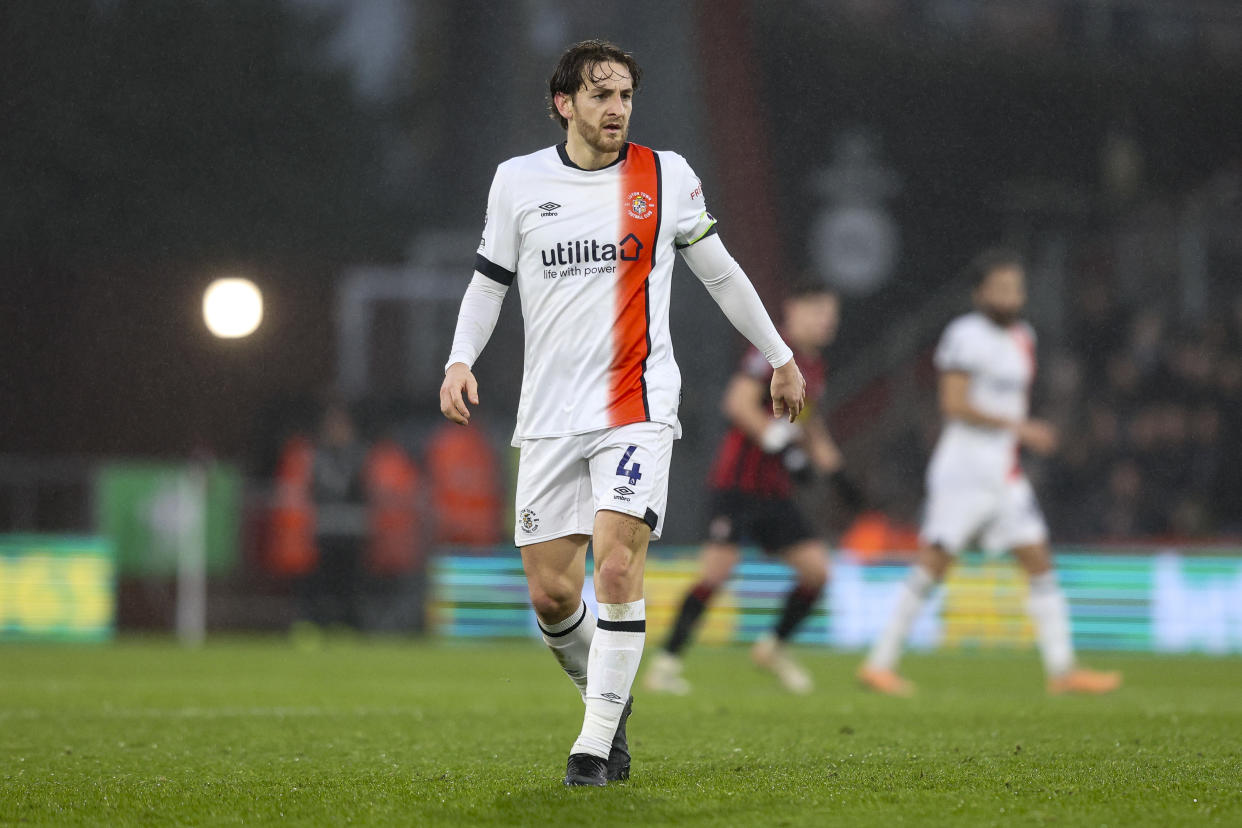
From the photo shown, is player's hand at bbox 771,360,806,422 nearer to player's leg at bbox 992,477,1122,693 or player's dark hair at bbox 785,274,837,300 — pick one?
player's dark hair at bbox 785,274,837,300

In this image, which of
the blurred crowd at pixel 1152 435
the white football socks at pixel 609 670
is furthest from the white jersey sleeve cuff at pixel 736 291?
the blurred crowd at pixel 1152 435

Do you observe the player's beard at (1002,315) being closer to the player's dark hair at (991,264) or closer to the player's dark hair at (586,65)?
the player's dark hair at (991,264)

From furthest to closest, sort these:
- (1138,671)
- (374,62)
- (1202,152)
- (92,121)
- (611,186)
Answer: (1202,152), (374,62), (92,121), (1138,671), (611,186)

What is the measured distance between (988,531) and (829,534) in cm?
729

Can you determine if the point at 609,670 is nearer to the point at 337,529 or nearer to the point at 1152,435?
the point at 337,529

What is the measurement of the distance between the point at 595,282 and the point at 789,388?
637 mm

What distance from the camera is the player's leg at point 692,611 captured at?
8.61 metres

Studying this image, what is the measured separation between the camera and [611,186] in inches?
185

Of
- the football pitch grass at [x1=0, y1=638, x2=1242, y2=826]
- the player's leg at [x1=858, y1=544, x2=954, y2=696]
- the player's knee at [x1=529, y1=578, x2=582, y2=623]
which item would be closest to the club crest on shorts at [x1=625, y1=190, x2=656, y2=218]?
the player's knee at [x1=529, y1=578, x2=582, y2=623]

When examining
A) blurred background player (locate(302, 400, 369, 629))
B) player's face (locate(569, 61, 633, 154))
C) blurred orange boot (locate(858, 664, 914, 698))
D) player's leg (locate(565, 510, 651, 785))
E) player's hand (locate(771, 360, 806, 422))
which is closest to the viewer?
player's leg (locate(565, 510, 651, 785))

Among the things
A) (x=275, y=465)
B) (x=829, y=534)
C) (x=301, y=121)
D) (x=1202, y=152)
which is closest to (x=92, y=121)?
(x=301, y=121)

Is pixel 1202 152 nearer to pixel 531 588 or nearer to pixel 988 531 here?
pixel 988 531

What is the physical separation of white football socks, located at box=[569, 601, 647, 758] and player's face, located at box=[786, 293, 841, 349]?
4130 millimetres

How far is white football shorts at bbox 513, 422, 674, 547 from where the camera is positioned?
14.9 ft
